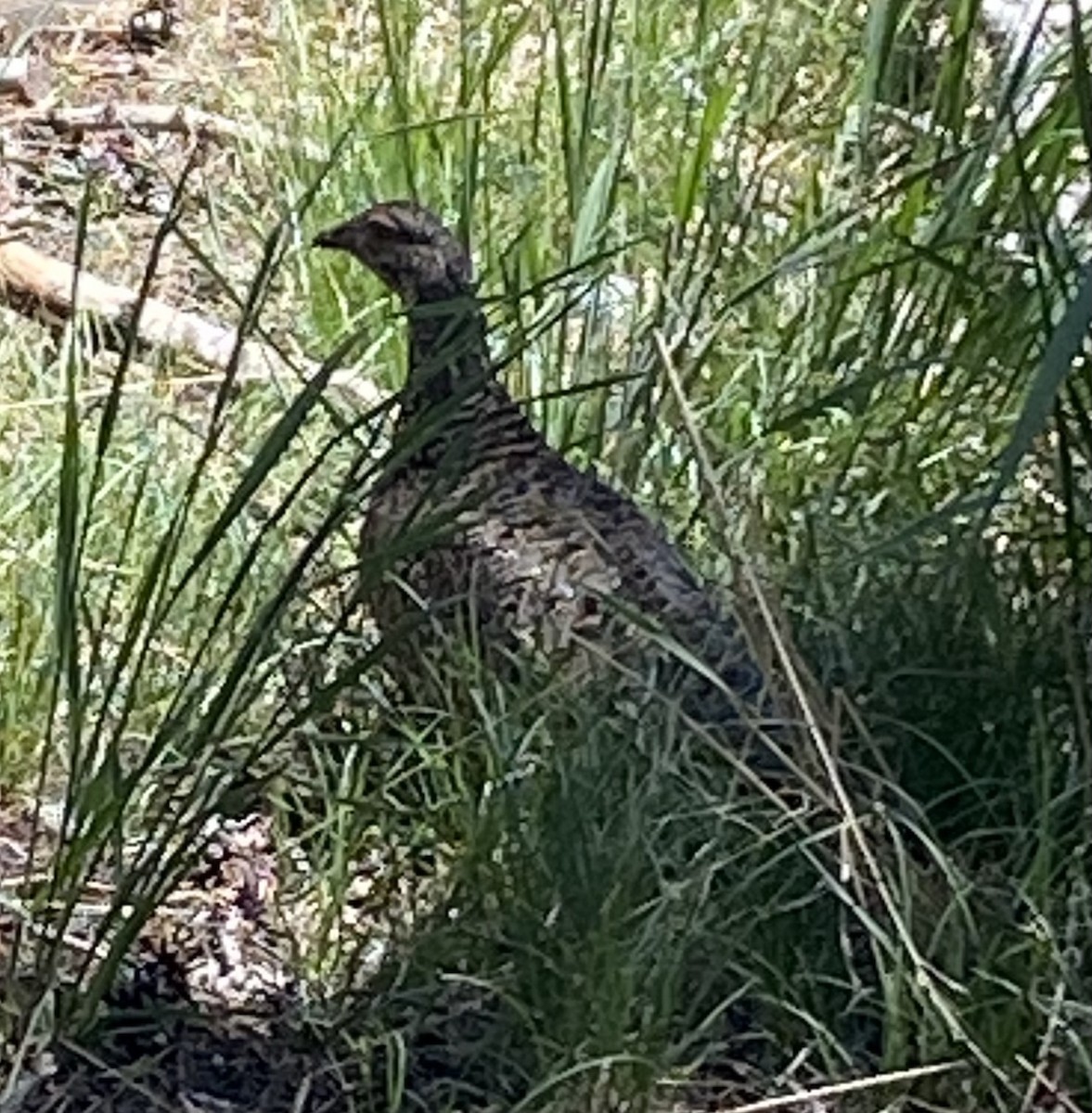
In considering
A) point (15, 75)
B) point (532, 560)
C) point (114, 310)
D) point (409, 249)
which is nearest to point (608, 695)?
point (532, 560)

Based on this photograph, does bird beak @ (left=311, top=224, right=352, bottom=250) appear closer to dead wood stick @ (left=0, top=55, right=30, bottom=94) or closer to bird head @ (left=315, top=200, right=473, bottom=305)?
bird head @ (left=315, top=200, right=473, bottom=305)

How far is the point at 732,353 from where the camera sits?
3613mm

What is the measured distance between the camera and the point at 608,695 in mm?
2793

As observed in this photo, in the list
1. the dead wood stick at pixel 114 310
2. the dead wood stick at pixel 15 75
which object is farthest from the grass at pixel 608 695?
the dead wood stick at pixel 15 75

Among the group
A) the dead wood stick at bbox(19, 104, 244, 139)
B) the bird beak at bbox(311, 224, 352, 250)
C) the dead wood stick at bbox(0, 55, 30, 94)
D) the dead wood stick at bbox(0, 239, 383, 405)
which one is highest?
the bird beak at bbox(311, 224, 352, 250)

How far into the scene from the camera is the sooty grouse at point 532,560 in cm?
284

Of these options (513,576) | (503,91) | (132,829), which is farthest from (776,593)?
(503,91)

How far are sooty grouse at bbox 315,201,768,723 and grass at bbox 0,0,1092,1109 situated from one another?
8 cm

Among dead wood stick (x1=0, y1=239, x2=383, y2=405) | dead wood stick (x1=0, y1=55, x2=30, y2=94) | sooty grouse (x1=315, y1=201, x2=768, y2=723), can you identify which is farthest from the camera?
dead wood stick (x1=0, y1=55, x2=30, y2=94)

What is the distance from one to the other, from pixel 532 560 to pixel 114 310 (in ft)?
4.20

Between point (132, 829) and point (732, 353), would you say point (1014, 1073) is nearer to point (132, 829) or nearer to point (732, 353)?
point (132, 829)

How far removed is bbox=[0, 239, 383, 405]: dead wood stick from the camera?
4.03m

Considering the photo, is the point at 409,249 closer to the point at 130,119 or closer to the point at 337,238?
the point at 337,238

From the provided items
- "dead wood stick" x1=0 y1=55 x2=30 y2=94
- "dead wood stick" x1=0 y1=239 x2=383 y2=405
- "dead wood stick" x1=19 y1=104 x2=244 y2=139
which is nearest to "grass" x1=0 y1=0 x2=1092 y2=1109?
"dead wood stick" x1=0 y1=239 x2=383 y2=405
